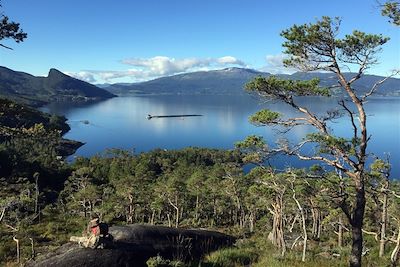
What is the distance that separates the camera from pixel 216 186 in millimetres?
59844

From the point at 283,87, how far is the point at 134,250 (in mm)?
6773

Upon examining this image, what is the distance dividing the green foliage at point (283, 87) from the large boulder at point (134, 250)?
17.2 feet

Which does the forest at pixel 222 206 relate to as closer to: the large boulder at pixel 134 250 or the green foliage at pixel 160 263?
the green foliage at pixel 160 263

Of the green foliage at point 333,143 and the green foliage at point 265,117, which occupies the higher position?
the green foliage at point 265,117

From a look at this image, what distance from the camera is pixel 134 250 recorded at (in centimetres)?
1101

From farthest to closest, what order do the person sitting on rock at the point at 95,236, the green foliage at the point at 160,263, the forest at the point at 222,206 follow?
the forest at the point at 222,206
the person sitting on rock at the point at 95,236
the green foliage at the point at 160,263

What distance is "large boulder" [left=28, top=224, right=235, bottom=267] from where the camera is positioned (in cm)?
1016

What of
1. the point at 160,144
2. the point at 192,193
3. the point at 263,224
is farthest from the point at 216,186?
the point at 160,144

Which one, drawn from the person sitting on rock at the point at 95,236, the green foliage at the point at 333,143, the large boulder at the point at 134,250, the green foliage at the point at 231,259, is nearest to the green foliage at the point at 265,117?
the green foliage at the point at 333,143

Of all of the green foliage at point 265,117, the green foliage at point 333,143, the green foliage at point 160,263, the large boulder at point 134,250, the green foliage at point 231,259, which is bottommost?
the large boulder at point 134,250

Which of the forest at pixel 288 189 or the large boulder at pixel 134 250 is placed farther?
the forest at pixel 288 189

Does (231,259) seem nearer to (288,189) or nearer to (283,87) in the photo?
(283,87)

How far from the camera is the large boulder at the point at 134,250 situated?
1016 centimetres

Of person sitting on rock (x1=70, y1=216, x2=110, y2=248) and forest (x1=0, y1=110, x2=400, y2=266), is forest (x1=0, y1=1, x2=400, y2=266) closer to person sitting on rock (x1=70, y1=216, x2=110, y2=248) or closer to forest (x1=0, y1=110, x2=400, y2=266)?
forest (x1=0, y1=110, x2=400, y2=266)
